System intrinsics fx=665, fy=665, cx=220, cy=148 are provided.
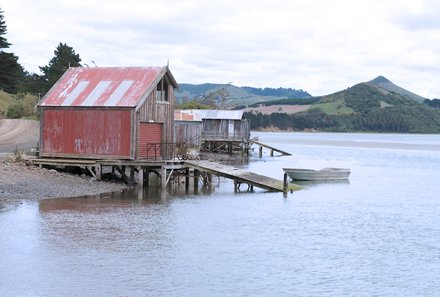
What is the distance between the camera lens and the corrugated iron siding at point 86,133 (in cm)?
3672

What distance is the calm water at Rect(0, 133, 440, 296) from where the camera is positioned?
1842cm

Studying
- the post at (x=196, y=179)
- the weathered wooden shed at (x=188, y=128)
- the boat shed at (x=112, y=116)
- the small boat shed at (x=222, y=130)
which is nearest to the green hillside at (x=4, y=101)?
the weathered wooden shed at (x=188, y=128)

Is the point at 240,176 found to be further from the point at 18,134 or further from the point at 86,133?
the point at 18,134

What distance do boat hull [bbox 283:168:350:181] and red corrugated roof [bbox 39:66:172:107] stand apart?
44.2ft

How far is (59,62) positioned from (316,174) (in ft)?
127

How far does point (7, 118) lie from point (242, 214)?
46435 millimetres

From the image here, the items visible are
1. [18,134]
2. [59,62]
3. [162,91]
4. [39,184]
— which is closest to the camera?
[39,184]

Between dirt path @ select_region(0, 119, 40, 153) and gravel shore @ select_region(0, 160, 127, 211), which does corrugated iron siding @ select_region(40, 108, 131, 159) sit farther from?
dirt path @ select_region(0, 119, 40, 153)

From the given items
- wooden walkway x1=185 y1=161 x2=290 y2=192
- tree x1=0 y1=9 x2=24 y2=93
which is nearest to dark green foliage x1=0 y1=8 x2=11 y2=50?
tree x1=0 y1=9 x2=24 y2=93

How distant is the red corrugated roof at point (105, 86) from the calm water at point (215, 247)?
571cm

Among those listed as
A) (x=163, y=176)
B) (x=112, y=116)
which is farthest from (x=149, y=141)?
(x=112, y=116)

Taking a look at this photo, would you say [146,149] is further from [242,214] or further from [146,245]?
[146,245]

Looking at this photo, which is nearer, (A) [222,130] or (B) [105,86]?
(B) [105,86]

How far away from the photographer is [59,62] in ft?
247
